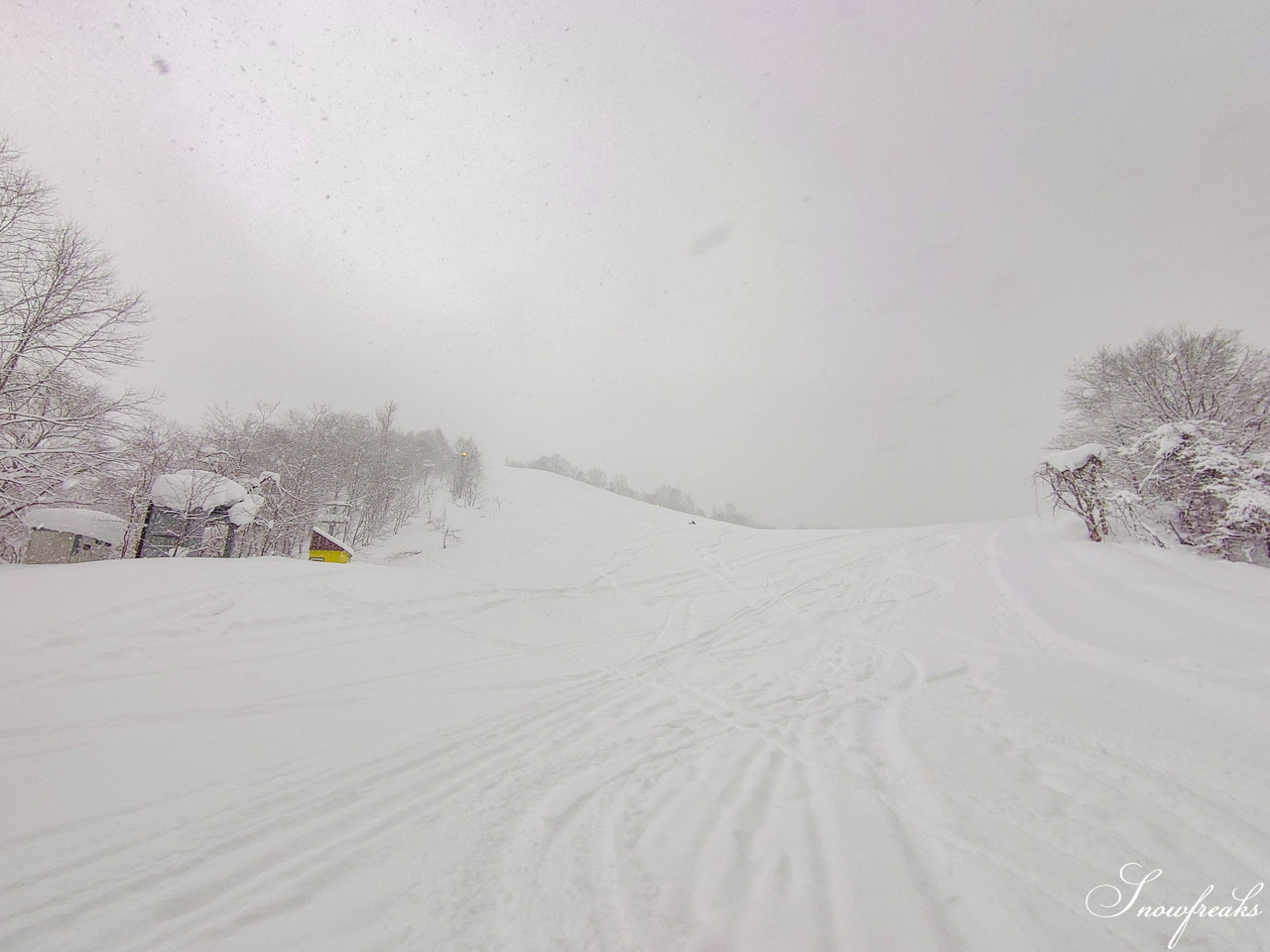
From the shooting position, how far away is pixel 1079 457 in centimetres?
1159

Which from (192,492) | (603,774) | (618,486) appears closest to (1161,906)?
(603,774)

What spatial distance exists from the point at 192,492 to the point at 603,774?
66.5ft

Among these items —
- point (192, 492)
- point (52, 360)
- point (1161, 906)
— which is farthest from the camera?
point (192, 492)

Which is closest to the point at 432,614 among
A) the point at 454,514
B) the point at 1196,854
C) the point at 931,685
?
the point at 931,685

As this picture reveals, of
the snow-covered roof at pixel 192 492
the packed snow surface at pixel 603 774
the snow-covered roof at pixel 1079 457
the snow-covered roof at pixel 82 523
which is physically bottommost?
the packed snow surface at pixel 603 774

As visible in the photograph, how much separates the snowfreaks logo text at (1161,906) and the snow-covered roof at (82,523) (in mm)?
25775

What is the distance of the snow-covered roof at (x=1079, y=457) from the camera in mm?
11562

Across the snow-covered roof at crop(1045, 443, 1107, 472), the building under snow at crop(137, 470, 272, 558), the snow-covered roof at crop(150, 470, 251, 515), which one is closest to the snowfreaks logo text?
the snow-covered roof at crop(1045, 443, 1107, 472)

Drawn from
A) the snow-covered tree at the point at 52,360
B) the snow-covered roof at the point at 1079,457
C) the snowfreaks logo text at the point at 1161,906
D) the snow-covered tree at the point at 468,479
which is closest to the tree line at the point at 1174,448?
the snow-covered roof at the point at 1079,457

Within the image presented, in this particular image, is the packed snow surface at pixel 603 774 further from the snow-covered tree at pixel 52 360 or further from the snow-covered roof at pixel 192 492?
the snow-covered roof at pixel 192 492

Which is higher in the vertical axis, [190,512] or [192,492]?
[192,492]

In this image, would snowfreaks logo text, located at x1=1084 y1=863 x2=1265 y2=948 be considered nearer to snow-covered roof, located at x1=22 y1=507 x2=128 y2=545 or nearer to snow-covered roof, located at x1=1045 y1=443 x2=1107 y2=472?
snow-covered roof, located at x1=1045 y1=443 x2=1107 y2=472

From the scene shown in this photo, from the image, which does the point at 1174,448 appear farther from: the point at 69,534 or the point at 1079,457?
the point at 69,534

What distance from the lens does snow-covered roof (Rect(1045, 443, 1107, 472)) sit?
11.6 meters
